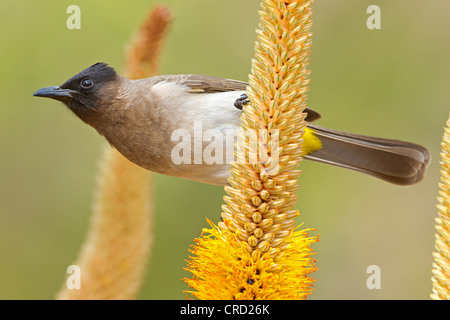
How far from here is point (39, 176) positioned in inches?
210

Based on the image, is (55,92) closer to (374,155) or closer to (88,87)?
(88,87)

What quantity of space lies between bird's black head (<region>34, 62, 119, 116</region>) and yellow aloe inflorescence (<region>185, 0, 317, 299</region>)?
251 cm

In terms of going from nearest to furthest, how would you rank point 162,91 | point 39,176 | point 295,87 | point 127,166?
1. point 295,87
2. point 127,166
3. point 162,91
4. point 39,176

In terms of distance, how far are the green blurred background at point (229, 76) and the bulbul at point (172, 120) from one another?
0.90 metres

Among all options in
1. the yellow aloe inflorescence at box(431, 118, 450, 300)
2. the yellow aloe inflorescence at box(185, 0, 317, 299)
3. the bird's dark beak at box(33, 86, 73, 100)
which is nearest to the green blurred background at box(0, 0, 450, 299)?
the bird's dark beak at box(33, 86, 73, 100)

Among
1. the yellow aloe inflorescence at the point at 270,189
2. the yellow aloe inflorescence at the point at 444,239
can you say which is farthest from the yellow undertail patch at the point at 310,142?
the yellow aloe inflorescence at the point at 444,239

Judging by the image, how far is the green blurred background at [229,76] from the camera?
187 inches

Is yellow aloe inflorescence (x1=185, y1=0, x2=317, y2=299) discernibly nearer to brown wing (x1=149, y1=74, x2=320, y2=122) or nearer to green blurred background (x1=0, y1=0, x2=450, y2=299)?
brown wing (x1=149, y1=74, x2=320, y2=122)

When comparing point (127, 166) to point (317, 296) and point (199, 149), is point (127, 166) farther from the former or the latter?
point (317, 296)

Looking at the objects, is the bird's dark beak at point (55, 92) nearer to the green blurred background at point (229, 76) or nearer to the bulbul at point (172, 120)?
the bulbul at point (172, 120)

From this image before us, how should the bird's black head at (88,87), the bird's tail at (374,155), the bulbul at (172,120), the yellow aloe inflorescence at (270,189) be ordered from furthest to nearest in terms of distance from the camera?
the bird's black head at (88,87)
the bulbul at (172,120)
the bird's tail at (374,155)
the yellow aloe inflorescence at (270,189)

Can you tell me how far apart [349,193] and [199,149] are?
2070 millimetres

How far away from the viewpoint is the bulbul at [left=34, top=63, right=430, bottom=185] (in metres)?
3.76

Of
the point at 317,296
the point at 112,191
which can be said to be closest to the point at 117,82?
the point at 112,191
